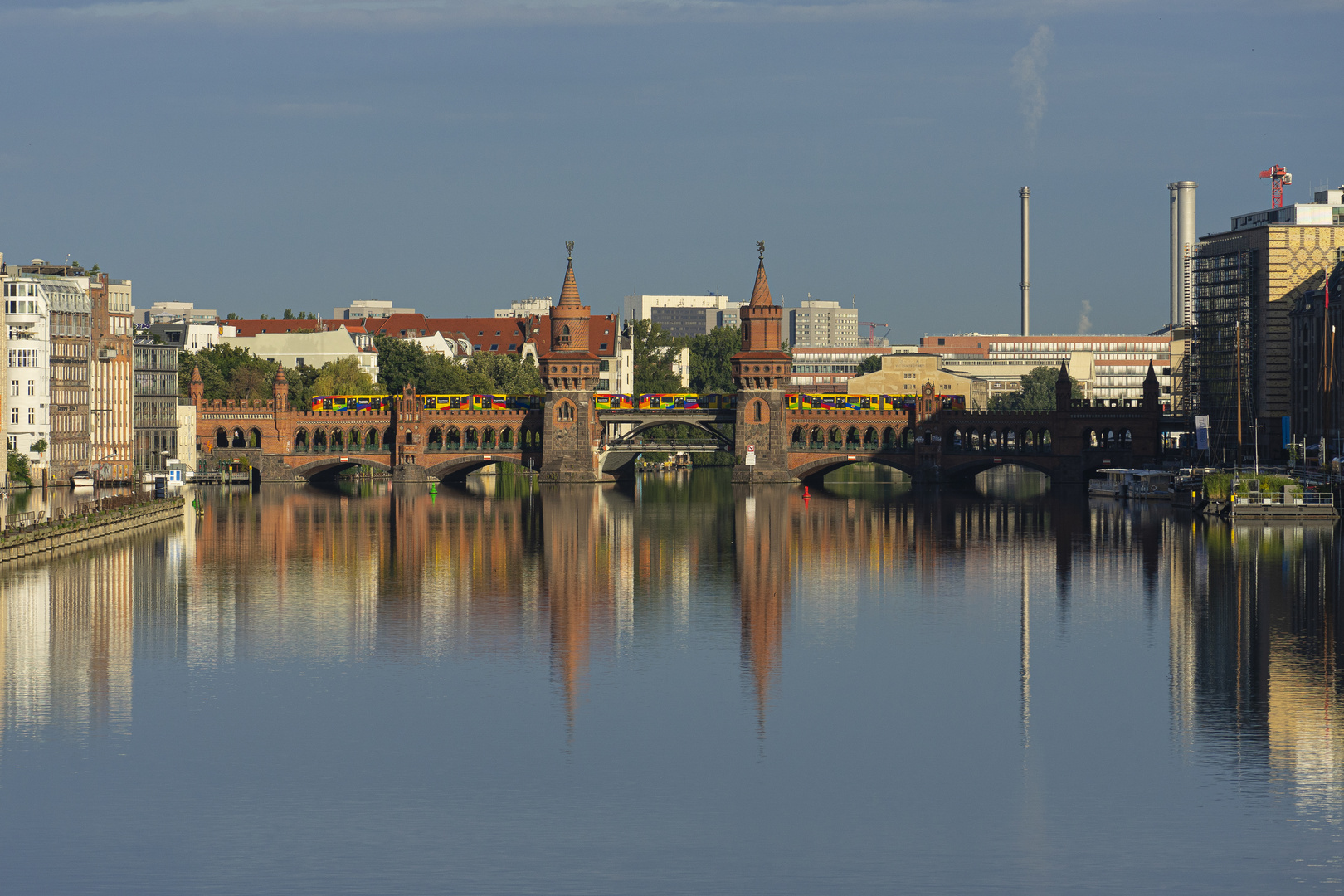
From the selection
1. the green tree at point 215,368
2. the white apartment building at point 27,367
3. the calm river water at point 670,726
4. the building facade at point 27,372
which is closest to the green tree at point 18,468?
the building facade at point 27,372

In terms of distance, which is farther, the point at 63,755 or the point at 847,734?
the point at 847,734

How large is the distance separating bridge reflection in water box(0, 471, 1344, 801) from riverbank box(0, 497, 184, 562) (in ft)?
4.55

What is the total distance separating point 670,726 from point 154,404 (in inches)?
4937

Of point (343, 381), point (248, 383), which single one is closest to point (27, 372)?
point (248, 383)

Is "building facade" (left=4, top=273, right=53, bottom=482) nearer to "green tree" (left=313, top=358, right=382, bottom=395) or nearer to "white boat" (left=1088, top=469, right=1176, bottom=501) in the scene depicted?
"green tree" (left=313, top=358, right=382, bottom=395)

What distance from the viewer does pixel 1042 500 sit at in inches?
5561

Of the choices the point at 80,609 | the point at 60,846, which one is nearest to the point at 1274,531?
the point at 80,609

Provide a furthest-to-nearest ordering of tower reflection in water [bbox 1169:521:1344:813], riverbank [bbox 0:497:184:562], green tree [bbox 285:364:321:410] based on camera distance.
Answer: green tree [bbox 285:364:321:410], riverbank [bbox 0:497:184:562], tower reflection in water [bbox 1169:521:1344:813]

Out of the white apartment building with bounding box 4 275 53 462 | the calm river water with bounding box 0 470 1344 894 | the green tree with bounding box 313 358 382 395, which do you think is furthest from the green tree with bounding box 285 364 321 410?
→ the calm river water with bounding box 0 470 1344 894

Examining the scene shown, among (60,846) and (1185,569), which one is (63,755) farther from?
(1185,569)

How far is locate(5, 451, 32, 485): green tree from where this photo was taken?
132625mm

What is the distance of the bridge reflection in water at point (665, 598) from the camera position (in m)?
48.1

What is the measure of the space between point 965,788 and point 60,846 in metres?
17.8

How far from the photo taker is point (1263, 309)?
15175cm
